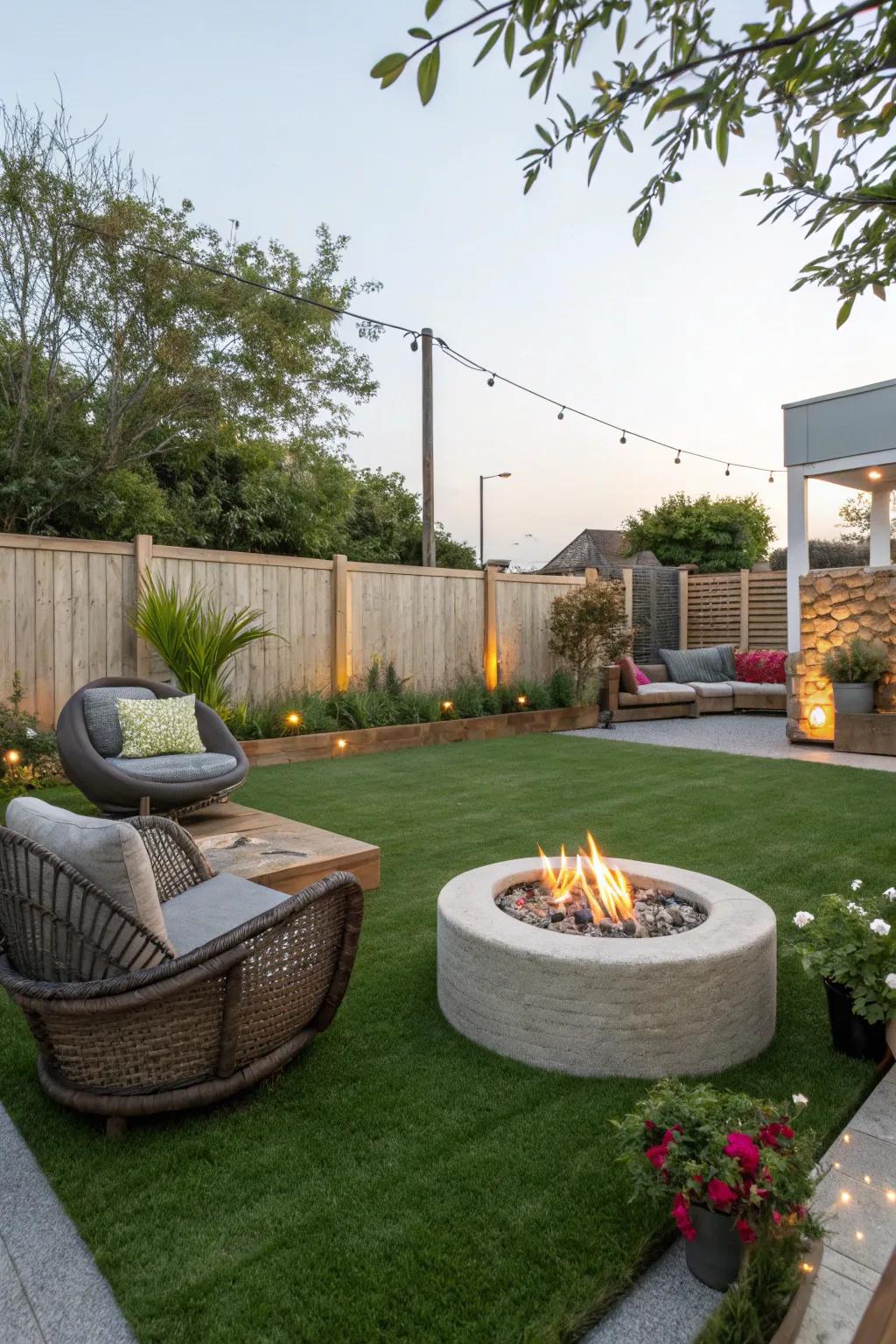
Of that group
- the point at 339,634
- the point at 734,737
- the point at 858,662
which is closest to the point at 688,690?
the point at 734,737

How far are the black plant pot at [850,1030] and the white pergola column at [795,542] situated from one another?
257 inches

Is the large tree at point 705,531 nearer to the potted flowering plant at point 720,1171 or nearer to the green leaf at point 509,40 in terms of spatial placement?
the potted flowering plant at point 720,1171

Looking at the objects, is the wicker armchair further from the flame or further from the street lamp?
the street lamp

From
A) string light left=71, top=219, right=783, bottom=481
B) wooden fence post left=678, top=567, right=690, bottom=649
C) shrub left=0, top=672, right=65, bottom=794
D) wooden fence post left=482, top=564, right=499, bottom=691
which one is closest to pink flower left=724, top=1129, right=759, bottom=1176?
shrub left=0, top=672, right=65, bottom=794

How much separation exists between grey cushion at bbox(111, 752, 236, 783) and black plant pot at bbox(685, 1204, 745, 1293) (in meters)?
3.68

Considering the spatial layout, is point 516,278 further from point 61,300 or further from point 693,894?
point 693,894

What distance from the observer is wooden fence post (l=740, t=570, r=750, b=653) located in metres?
12.3

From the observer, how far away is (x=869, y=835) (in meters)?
4.38

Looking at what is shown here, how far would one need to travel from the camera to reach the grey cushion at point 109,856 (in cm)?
172

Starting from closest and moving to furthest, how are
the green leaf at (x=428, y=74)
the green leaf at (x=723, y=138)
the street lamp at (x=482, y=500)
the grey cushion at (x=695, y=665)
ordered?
1. the green leaf at (x=428, y=74)
2. the green leaf at (x=723, y=138)
3. the grey cushion at (x=695, y=665)
4. the street lamp at (x=482, y=500)

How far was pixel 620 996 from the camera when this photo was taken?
79.1 inches

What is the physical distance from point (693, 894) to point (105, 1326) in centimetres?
189

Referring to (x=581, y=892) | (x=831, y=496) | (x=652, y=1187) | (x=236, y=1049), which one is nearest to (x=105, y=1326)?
(x=236, y=1049)

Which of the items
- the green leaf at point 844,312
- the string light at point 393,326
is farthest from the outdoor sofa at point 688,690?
the green leaf at point 844,312
